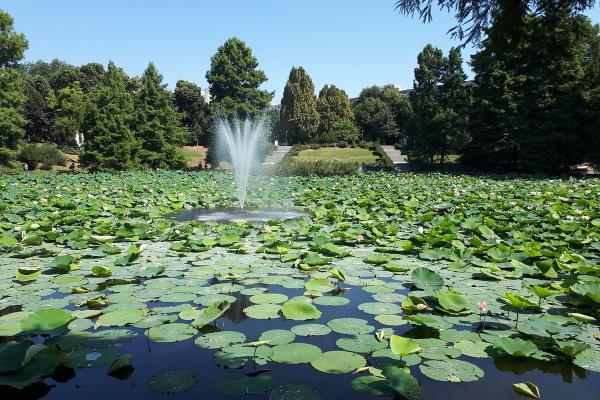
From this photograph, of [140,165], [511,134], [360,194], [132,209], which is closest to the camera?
[132,209]

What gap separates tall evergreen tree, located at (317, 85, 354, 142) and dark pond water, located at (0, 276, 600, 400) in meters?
52.9

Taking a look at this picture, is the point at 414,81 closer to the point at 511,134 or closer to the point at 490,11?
the point at 511,134

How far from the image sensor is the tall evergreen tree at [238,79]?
31.2 metres

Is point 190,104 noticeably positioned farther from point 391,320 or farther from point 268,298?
point 391,320

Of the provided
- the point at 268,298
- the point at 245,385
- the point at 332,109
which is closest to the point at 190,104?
the point at 332,109

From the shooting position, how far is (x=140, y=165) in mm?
25641

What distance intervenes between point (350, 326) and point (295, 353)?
1.95 feet

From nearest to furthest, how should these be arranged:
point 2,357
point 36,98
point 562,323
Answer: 1. point 2,357
2. point 562,323
3. point 36,98

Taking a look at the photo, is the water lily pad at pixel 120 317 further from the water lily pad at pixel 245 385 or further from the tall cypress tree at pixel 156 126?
the tall cypress tree at pixel 156 126

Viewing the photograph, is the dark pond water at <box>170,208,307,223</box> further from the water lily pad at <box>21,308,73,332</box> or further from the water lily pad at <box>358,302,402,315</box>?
the water lily pad at <box>21,308,73,332</box>

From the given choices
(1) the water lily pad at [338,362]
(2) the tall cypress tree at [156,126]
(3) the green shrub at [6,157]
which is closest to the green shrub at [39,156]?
(3) the green shrub at [6,157]

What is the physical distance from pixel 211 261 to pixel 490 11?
4.05m

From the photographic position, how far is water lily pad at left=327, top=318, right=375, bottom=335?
290cm

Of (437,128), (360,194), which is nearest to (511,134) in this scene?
(437,128)
